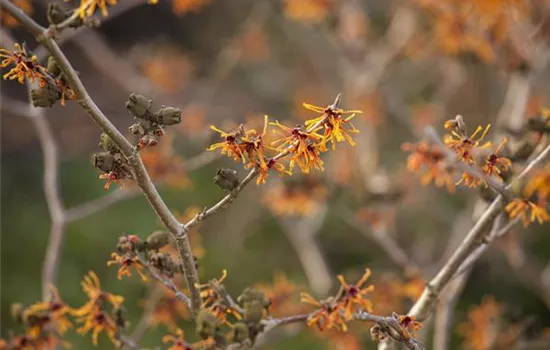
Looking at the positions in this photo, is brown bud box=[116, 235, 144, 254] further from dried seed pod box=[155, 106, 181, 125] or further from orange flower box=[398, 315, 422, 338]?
orange flower box=[398, 315, 422, 338]

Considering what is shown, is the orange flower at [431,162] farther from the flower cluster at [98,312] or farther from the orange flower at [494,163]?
the flower cluster at [98,312]

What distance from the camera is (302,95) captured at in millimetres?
4383

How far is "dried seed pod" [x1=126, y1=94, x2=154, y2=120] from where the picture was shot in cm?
111

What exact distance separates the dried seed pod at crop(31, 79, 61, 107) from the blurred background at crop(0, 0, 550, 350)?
583 millimetres

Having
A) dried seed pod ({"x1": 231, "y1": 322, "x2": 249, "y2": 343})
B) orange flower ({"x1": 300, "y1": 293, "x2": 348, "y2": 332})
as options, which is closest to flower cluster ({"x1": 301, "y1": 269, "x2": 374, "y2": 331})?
orange flower ({"x1": 300, "y1": 293, "x2": 348, "y2": 332})

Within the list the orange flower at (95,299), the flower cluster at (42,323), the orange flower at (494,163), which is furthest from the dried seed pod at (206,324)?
the orange flower at (494,163)

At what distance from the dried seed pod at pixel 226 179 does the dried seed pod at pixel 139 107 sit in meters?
0.15

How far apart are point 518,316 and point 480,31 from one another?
104 centimetres

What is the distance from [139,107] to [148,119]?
0.08ft

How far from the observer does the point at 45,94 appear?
1.04 metres

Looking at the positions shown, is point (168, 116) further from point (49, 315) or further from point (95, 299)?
point (49, 315)

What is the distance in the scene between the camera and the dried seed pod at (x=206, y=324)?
1080mm

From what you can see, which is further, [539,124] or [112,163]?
[539,124]

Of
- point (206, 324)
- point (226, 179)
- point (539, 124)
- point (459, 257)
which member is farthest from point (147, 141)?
point (539, 124)
